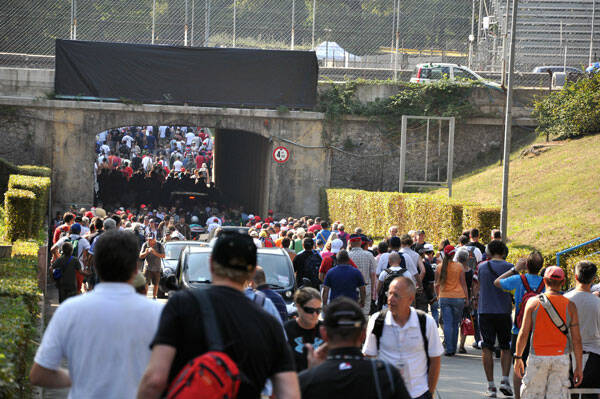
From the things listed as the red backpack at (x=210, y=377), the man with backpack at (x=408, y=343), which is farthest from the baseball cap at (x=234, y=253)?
the man with backpack at (x=408, y=343)

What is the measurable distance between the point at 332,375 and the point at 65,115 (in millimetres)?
27172

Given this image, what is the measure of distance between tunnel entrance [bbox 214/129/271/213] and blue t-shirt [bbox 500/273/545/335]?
22.4 meters

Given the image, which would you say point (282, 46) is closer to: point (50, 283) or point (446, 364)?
point (50, 283)

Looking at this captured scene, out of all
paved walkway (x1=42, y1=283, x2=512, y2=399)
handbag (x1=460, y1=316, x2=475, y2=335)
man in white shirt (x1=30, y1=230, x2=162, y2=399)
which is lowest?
paved walkway (x1=42, y1=283, x2=512, y2=399)

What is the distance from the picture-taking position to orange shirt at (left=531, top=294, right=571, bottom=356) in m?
7.62

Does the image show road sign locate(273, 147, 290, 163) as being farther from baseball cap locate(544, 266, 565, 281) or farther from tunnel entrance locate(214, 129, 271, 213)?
baseball cap locate(544, 266, 565, 281)

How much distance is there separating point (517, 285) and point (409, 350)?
344 cm

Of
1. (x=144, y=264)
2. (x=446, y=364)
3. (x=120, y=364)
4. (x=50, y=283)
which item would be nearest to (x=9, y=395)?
(x=120, y=364)

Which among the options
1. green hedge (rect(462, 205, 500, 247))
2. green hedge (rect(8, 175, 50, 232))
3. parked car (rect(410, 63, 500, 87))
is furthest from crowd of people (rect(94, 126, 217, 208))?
green hedge (rect(462, 205, 500, 247))

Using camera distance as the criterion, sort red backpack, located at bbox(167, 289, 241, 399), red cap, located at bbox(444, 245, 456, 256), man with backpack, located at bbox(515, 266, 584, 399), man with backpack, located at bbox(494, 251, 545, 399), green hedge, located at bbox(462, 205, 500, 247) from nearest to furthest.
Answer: red backpack, located at bbox(167, 289, 241, 399)
man with backpack, located at bbox(515, 266, 584, 399)
man with backpack, located at bbox(494, 251, 545, 399)
red cap, located at bbox(444, 245, 456, 256)
green hedge, located at bbox(462, 205, 500, 247)

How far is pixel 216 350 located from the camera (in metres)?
3.58

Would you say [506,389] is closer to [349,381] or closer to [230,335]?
[349,381]

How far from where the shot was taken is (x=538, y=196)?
74.3 ft

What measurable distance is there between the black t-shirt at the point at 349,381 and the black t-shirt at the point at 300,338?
2.66 meters
